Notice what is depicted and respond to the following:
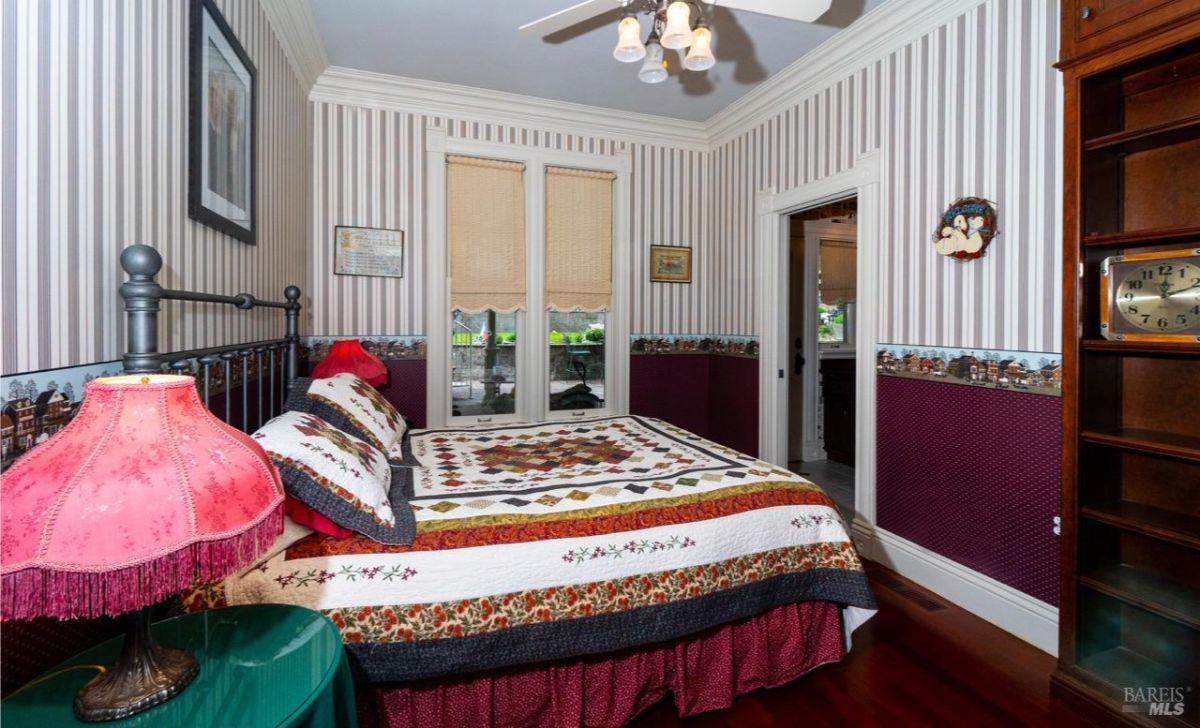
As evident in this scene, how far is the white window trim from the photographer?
3.84 m

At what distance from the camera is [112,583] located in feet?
2.59

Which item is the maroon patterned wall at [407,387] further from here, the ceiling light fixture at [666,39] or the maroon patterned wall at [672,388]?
the ceiling light fixture at [666,39]

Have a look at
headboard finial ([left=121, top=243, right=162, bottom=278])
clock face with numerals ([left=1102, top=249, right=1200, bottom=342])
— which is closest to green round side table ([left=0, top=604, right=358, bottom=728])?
headboard finial ([left=121, top=243, right=162, bottom=278])

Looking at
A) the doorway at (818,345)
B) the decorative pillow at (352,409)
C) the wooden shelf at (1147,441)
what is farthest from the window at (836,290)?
the decorative pillow at (352,409)

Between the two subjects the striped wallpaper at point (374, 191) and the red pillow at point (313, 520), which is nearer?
the red pillow at point (313, 520)

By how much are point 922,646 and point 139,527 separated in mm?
2552

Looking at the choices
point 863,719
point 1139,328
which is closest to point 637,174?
point 1139,328

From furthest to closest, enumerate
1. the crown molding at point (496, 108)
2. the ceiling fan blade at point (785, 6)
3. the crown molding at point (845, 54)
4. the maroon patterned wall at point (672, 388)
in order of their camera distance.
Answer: the maroon patterned wall at point (672, 388) < the crown molding at point (496, 108) < the crown molding at point (845, 54) < the ceiling fan blade at point (785, 6)

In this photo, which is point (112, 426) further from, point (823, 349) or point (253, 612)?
point (823, 349)

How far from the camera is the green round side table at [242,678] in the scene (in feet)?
3.06

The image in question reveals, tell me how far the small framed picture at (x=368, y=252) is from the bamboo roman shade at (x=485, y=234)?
35cm

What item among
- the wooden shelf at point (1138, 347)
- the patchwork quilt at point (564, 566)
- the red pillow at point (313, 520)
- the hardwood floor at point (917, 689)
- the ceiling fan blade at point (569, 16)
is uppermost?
the ceiling fan blade at point (569, 16)

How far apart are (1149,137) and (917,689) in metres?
1.92

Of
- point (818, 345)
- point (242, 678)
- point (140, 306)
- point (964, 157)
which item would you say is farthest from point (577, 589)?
point (818, 345)
